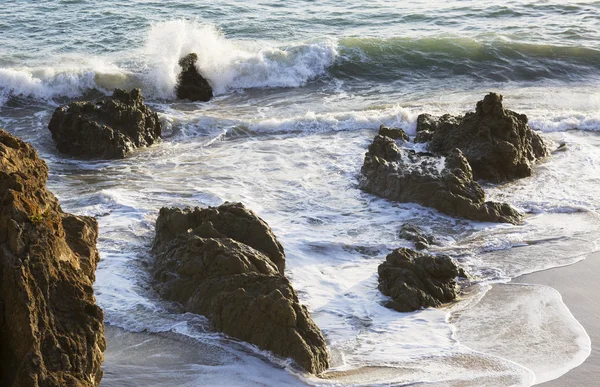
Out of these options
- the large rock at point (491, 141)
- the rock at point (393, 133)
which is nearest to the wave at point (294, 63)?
the rock at point (393, 133)

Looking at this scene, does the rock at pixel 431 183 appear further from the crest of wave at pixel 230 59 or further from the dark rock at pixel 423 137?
the crest of wave at pixel 230 59

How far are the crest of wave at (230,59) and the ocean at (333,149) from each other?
0.15ft

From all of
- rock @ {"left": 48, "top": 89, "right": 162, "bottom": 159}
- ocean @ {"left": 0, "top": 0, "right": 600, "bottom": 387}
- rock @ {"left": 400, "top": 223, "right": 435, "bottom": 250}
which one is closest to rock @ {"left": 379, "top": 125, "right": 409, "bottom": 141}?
ocean @ {"left": 0, "top": 0, "right": 600, "bottom": 387}

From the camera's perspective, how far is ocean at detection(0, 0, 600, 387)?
6.04m

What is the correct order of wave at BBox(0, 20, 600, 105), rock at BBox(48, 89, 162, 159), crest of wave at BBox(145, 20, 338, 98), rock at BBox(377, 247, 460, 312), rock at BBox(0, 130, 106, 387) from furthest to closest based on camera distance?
crest of wave at BBox(145, 20, 338, 98)
wave at BBox(0, 20, 600, 105)
rock at BBox(48, 89, 162, 159)
rock at BBox(377, 247, 460, 312)
rock at BBox(0, 130, 106, 387)

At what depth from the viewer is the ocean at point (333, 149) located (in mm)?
6043

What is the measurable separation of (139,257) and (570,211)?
4881 millimetres

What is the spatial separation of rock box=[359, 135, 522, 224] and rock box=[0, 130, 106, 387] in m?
5.13

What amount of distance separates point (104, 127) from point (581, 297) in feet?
22.8

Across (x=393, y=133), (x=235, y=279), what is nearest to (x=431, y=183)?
(x=393, y=133)

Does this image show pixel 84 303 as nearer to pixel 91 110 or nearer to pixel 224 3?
pixel 91 110

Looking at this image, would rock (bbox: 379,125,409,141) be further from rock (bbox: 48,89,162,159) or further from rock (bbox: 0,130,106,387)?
rock (bbox: 0,130,106,387)

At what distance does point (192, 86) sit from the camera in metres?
15.2

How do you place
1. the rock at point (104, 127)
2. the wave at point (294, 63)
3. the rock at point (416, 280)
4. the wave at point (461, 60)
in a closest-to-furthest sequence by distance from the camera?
the rock at point (416, 280)
the rock at point (104, 127)
the wave at point (294, 63)
the wave at point (461, 60)
